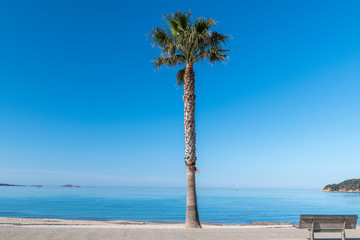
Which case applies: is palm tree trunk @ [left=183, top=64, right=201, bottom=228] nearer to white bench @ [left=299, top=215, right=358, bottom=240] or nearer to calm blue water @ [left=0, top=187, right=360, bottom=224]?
white bench @ [left=299, top=215, right=358, bottom=240]

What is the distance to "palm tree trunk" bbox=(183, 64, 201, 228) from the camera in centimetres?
1296

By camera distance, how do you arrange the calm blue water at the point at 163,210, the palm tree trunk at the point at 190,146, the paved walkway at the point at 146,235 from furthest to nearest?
the calm blue water at the point at 163,210, the palm tree trunk at the point at 190,146, the paved walkway at the point at 146,235

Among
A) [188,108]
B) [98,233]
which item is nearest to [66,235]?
[98,233]

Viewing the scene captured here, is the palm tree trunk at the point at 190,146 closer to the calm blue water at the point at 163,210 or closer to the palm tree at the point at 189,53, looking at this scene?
the palm tree at the point at 189,53

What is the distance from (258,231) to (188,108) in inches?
232

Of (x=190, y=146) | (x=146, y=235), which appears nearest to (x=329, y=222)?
(x=146, y=235)

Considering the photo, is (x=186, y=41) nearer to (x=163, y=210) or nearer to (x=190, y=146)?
(x=190, y=146)

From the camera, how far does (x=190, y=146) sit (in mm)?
13336

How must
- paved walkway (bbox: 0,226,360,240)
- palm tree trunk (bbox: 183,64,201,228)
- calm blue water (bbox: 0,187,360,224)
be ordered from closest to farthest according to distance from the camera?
paved walkway (bbox: 0,226,360,240) < palm tree trunk (bbox: 183,64,201,228) < calm blue water (bbox: 0,187,360,224)

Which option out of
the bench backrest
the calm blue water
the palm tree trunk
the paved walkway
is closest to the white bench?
the bench backrest

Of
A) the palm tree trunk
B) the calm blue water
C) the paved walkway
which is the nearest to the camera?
the paved walkway

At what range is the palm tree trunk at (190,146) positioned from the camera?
1296 centimetres

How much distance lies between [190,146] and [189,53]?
4.39 meters

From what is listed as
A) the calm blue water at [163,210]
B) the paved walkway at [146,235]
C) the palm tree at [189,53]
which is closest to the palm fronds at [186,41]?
the palm tree at [189,53]
